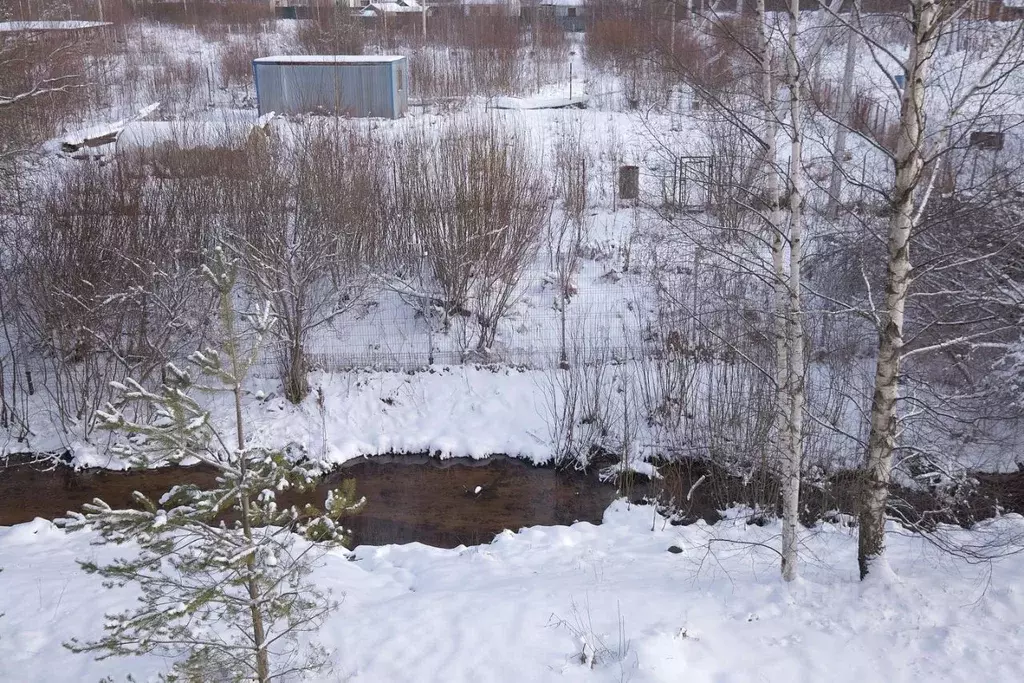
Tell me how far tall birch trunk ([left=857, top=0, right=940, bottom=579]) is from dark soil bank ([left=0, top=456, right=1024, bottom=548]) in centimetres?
172

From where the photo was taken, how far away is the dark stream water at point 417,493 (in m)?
9.06

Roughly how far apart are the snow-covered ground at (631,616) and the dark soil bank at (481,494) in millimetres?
843

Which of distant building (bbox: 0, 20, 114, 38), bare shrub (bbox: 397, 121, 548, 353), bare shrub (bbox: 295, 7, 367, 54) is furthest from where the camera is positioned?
bare shrub (bbox: 295, 7, 367, 54)

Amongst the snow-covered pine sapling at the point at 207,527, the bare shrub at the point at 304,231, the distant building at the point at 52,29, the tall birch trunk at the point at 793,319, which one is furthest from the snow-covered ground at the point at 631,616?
the distant building at the point at 52,29

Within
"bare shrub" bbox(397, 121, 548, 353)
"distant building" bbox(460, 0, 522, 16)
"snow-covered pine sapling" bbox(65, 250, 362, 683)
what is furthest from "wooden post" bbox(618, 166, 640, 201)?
"distant building" bbox(460, 0, 522, 16)

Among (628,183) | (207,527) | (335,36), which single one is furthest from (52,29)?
(207,527)

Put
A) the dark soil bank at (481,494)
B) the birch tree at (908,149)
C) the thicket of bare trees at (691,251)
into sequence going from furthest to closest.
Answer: the dark soil bank at (481,494), the thicket of bare trees at (691,251), the birch tree at (908,149)

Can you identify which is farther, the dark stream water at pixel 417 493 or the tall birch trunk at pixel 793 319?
the dark stream water at pixel 417 493

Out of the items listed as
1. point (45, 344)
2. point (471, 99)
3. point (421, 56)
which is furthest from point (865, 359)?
point (421, 56)

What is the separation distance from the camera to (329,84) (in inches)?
819

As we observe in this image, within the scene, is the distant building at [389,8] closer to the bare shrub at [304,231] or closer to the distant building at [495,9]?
the distant building at [495,9]

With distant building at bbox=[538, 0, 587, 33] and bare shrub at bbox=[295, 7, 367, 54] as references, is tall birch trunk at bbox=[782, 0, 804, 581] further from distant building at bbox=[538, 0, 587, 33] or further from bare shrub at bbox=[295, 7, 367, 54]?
distant building at bbox=[538, 0, 587, 33]

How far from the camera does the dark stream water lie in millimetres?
9062

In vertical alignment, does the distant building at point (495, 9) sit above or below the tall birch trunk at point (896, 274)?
above
